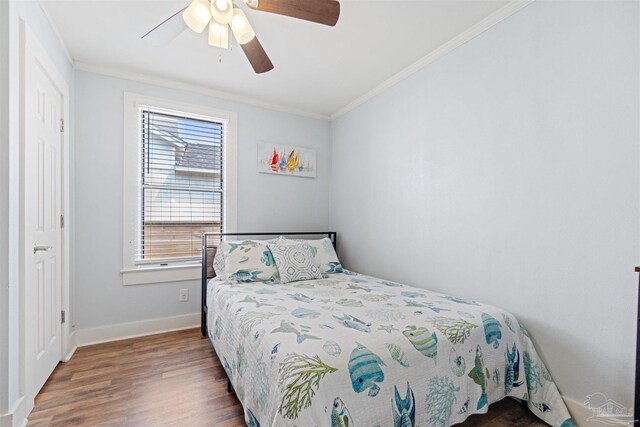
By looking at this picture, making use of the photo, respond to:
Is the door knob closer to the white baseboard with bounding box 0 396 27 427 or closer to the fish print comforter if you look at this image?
the white baseboard with bounding box 0 396 27 427

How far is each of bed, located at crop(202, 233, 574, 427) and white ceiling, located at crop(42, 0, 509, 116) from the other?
187 cm

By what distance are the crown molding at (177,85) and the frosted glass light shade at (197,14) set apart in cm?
157

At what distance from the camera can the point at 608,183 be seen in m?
1.47

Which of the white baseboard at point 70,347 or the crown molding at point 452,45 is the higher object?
the crown molding at point 452,45

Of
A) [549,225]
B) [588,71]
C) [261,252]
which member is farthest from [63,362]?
[588,71]

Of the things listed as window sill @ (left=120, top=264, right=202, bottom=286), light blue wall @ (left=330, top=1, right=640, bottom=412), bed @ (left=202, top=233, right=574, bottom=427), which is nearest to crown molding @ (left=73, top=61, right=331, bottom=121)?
light blue wall @ (left=330, top=1, right=640, bottom=412)

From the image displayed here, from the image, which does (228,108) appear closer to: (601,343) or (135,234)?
(135,234)

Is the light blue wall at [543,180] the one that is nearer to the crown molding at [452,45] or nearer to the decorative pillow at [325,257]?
the crown molding at [452,45]

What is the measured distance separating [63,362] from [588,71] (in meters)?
3.89

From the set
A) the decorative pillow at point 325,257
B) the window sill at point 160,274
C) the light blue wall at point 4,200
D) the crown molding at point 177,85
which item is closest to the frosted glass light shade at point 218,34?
the light blue wall at point 4,200

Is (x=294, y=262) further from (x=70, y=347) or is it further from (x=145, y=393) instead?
(x=70, y=347)

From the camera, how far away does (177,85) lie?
9.44 ft

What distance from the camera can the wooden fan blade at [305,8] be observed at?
1.41 metres

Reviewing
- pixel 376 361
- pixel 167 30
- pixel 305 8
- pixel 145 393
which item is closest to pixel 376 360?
pixel 376 361
